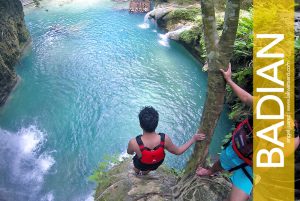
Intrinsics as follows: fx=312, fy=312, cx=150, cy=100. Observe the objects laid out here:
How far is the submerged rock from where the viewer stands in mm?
5340

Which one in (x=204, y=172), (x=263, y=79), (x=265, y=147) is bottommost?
(x=204, y=172)

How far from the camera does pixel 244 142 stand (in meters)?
4.12

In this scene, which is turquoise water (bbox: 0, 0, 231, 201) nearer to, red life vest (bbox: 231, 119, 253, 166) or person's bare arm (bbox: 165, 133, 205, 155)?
person's bare arm (bbox: 165, 133, 205, 155)

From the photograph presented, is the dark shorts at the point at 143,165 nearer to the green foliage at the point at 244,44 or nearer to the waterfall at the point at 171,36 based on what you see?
the green foliage at the point at 244,44

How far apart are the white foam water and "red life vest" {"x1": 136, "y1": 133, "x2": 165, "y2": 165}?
23.1ft

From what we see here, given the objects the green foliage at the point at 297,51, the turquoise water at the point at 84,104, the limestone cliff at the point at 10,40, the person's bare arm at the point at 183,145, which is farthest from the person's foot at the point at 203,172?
the limestone cliff at the point at 10,40

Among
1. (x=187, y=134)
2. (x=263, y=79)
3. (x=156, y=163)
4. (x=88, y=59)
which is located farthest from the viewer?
(x=88, y=59)

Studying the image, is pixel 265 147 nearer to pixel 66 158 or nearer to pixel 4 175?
pixel 66 158

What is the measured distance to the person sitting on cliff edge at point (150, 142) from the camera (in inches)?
194

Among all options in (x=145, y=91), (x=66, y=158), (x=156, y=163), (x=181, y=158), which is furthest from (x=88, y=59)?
(x=156, y=163)

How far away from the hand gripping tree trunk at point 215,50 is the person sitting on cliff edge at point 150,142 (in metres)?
0.41

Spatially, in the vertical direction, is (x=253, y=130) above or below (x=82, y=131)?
above

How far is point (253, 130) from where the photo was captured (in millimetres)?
4066

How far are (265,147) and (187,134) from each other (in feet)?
31.2
